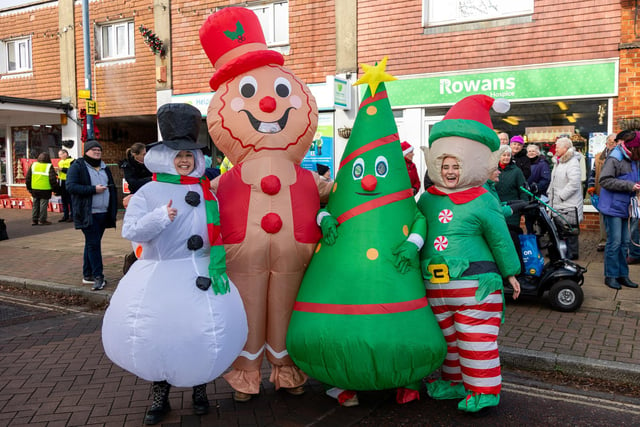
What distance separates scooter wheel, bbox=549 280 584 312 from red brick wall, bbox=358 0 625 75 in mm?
6325

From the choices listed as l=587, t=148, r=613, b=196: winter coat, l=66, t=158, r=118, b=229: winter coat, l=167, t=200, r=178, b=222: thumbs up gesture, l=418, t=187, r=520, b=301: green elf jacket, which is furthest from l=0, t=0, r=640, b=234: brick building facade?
l=167, t=200, r=178, b=222: thumbs up gesture

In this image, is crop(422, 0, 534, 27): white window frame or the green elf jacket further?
crop(422, 0, 534, 27): white window frame

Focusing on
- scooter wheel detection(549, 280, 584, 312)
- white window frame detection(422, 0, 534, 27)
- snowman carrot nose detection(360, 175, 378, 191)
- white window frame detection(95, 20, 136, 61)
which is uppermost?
white window frame detection(95, 20, 136, 61)

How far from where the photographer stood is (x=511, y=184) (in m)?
6.74

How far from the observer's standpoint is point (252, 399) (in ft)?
13.0

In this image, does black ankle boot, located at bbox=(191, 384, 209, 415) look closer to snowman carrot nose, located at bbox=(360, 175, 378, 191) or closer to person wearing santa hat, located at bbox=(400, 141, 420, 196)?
snowman carrot nose, located at bbox=(360, 175, 378, 191)

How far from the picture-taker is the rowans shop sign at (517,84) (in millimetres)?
10305

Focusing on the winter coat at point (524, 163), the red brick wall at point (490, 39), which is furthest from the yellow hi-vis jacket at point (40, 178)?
the winter coat at point (524, 163)

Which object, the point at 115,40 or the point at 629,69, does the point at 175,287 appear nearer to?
the point at 629,69

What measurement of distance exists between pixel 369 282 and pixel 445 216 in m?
0.70

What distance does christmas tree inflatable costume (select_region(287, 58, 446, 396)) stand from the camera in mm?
3291

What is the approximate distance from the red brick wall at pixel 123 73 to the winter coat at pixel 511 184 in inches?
451

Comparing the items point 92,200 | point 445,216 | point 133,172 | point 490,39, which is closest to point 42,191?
point 92,200

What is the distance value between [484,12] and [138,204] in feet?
32.7
